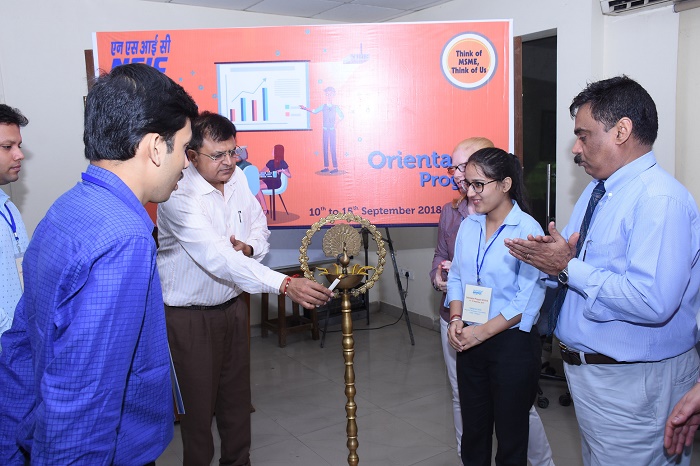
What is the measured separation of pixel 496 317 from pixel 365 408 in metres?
1.93

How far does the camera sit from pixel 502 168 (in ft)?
7.21

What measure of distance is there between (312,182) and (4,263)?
1511mm

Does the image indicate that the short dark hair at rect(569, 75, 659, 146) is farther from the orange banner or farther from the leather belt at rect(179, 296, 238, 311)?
the leather belt at rect(179, 296, 238, 311)

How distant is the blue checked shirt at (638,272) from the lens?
62.8 inches

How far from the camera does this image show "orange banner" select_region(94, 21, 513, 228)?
2.97 meters

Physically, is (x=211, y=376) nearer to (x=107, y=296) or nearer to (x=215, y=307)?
(x=215, y=307)

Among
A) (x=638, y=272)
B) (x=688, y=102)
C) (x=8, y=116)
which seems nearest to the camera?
(x=638, y=272)

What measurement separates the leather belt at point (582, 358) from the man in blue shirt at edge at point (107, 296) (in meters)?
1.29

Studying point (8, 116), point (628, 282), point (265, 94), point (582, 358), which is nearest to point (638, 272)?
point (628, 282)

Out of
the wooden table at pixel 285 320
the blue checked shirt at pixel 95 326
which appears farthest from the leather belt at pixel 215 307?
the wooden table at pixel 285 320

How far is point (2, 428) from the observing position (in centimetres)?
144

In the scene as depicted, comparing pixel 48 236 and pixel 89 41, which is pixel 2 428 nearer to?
pixel 48 236

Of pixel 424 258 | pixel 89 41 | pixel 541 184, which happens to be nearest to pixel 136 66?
pixel 89 41

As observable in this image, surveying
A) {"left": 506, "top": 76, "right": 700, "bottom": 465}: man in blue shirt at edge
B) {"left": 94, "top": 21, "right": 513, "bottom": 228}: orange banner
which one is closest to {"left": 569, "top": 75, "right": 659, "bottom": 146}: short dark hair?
{"left": 506, "top": 76, "right": 700, "bottom": 465}: man in blue shirt at edge
